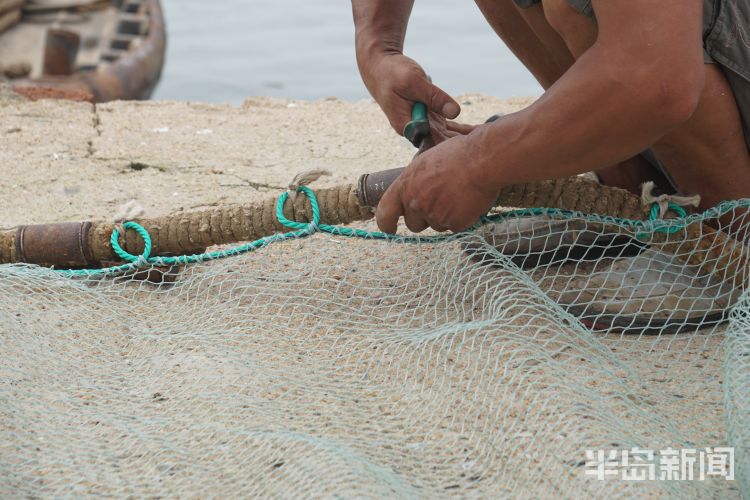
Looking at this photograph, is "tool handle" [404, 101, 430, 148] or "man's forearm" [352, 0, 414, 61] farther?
"man's forearm" [352, 0, 414, 61]

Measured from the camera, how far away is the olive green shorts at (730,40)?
6.40ft

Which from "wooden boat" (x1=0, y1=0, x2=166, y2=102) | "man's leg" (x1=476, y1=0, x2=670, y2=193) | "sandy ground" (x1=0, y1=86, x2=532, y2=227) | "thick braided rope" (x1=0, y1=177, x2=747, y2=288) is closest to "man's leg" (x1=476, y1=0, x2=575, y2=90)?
"man's leg" (x1=476, y1=0, x2=670, y2=193)

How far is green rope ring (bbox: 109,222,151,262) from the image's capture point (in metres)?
2.39

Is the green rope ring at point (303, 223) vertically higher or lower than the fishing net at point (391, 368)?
higher

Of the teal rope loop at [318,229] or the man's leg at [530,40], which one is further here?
the man's leg at [530,40]

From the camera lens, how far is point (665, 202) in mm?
2135

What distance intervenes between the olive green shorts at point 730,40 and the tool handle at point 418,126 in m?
0.74

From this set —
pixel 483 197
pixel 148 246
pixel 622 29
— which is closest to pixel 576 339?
pixel 483 197

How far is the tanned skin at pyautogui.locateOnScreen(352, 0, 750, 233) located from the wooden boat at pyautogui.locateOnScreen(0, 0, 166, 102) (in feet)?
15.8

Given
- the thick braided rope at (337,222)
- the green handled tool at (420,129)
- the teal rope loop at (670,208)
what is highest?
the green handled tool at (420,129)

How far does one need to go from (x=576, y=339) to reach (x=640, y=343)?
18cm

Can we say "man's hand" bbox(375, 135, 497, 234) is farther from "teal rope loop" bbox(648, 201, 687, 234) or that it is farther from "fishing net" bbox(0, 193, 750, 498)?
"teal rope loop" bbox(648, 201, 687, 234)

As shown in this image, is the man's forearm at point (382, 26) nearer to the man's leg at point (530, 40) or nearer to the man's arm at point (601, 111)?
the man's leg at point (530, 40)

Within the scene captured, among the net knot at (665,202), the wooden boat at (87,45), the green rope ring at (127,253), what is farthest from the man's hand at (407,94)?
the wooden boat at (87,45)
